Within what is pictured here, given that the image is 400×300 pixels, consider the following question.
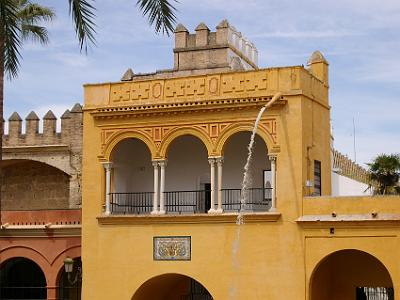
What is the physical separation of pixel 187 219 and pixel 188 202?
2.75 meters

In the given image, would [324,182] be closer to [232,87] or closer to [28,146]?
[232,87]

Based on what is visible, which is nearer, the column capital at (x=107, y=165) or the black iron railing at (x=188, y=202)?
the column capital at (x=107, y=165)

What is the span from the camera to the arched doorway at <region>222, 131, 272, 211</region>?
23219 mm

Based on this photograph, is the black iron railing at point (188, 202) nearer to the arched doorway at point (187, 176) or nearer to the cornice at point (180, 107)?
the arched doorway at point (187, 176)

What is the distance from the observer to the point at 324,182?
23.1 m

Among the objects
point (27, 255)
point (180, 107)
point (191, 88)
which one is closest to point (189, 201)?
point (180, 107)

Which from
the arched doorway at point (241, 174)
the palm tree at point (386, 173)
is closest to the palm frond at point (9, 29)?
the arched doorway at point (241, 174)

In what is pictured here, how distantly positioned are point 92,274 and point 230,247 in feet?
13.2

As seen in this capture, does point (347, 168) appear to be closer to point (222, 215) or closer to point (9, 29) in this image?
point (222, 215)

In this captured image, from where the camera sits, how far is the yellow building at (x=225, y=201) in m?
20.7

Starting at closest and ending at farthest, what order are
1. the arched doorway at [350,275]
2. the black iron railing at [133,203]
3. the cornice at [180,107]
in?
the cornice at [180,107] < the arched doorway at [350,275] < the black iron railing at [133,203]

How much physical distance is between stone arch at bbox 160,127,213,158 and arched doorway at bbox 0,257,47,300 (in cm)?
728

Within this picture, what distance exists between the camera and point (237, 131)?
21.7 metres

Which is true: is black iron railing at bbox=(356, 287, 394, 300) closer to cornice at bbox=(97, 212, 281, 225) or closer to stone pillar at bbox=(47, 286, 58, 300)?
cornice at bbox=(97, 212, 281, 225)
